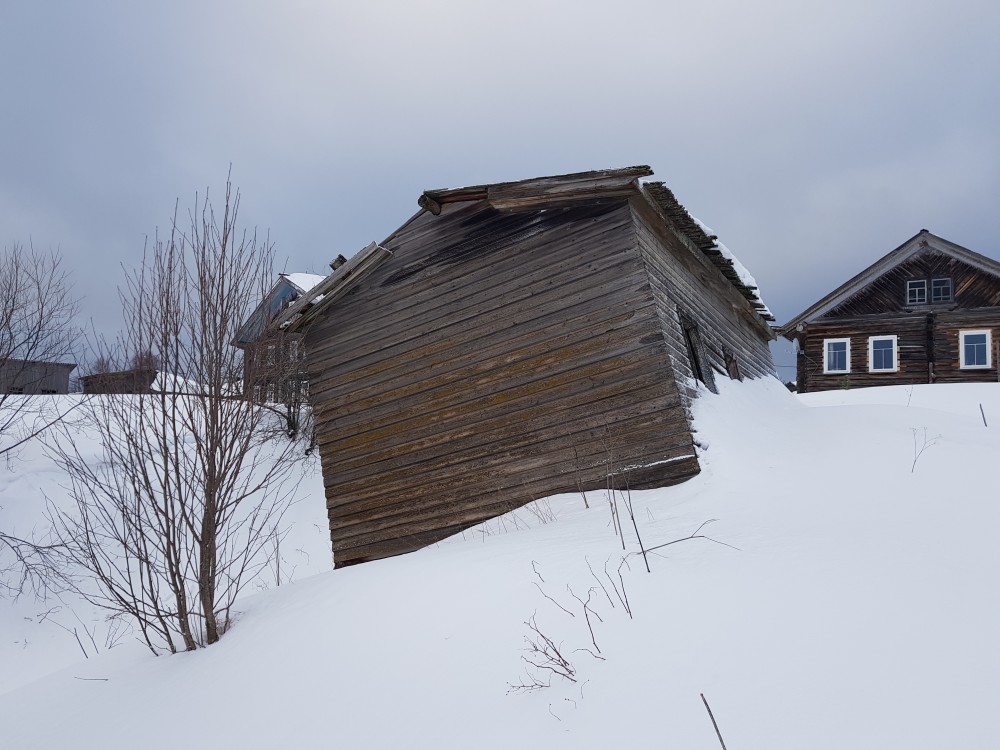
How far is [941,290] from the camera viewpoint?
22.4 meters

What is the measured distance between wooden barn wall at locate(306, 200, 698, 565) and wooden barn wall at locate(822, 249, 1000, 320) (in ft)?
60.2

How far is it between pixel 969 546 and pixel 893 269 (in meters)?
22.3

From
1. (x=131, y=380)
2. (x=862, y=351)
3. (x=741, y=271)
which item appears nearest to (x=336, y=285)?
(x=131, y=380)

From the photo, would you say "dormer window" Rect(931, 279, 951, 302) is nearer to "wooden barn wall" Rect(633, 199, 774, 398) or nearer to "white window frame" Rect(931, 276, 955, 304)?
"white window frame" Rect(931, 276, 955, 304)

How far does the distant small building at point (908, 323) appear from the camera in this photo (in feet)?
71.7

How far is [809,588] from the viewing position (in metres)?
3.51

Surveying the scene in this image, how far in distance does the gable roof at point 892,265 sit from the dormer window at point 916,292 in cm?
85

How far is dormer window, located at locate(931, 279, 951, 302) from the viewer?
2225 centimetres

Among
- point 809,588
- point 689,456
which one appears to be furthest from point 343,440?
point 809,588

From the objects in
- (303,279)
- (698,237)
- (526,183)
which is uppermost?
(303,279)

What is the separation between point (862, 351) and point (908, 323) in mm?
1657

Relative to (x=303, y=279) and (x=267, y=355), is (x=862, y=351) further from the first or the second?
(x=267, y=355)

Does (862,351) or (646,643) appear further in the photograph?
(862,351)

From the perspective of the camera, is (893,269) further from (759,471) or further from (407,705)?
(407,705)
